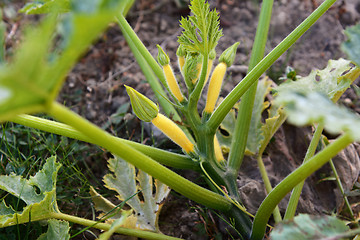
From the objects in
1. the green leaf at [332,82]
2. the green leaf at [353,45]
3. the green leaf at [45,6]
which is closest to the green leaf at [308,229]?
the green leaf at [353,45]

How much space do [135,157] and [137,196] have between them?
0.56 metres

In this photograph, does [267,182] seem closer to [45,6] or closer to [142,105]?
[142,105]

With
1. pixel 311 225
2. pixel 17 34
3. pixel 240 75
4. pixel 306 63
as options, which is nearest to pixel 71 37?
pixel 311 225

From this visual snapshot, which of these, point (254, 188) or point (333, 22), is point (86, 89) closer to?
point (254, 188)

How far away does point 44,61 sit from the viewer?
638 mm

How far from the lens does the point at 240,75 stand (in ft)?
6.73

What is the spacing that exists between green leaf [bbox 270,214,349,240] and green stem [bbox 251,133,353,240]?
0.42ft

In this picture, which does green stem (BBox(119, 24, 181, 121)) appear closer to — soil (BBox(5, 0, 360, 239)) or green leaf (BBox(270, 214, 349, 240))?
soil (BBox(5, 0, 360, 239))

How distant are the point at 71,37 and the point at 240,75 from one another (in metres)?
1.55

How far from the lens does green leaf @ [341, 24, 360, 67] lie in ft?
2.93

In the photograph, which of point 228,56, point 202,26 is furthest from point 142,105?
point 228,56

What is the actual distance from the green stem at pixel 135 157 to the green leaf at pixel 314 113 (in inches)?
14.2

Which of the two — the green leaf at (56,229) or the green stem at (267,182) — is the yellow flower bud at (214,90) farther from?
the green leaf at (56,229)

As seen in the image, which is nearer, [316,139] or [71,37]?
[71,37]
